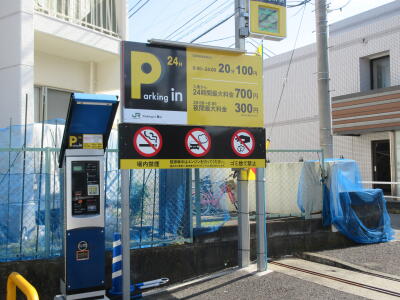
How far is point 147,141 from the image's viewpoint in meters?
5.30

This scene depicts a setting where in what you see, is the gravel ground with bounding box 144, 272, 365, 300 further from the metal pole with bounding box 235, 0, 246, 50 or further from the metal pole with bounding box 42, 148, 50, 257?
the metal pole with bounding box 235, 0, 246, 50

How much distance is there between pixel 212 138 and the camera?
578cm

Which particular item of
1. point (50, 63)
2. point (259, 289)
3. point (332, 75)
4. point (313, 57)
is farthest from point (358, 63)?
point (259, 289)

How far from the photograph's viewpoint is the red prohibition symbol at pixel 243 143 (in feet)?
19.5

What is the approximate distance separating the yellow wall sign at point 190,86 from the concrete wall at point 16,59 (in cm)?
324

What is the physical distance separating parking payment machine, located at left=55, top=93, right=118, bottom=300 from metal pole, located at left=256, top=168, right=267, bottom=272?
2.48 metres

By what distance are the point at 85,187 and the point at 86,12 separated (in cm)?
617

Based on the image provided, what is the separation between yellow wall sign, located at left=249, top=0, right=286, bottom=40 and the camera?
625 centimetres

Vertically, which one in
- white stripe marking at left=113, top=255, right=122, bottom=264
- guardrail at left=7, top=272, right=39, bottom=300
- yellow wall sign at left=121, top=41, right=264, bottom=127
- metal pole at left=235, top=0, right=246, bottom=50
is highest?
metal pole at left=235, top=0, right=246, bottom=50

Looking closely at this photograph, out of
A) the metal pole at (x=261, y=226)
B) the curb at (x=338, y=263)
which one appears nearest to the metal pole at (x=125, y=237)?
the metal pole at (x=261, y=226)

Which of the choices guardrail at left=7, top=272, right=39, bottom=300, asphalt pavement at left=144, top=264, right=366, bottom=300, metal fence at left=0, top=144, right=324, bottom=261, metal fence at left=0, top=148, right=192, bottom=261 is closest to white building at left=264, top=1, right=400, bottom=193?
metal fence at left=0, top=144, right=324, bottom=261

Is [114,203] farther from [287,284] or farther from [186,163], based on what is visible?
[287,284]

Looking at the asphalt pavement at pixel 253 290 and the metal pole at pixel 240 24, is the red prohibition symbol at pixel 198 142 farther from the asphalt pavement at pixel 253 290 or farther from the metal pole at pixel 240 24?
Answer: the asphalt pavement at pixel 253 290

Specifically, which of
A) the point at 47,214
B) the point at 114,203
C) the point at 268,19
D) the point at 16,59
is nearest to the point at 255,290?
the point at 114,203
